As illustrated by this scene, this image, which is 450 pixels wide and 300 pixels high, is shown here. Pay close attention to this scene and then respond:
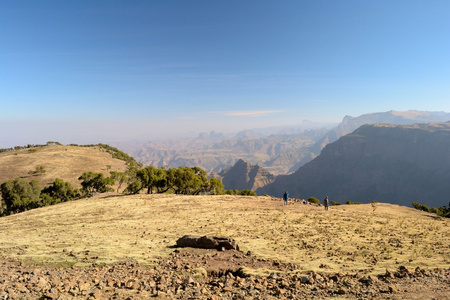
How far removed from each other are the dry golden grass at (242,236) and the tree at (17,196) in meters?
32.3

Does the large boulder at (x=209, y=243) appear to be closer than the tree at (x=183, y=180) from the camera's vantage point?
Yes

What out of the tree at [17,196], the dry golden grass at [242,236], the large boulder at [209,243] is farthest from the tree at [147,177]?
the large boulder at [209,243]

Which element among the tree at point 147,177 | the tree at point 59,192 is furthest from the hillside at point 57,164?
the tree at point 147,177

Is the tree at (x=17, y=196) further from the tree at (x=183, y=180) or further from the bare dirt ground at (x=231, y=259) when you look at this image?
the bare dirt ground at (x=231, y=259)

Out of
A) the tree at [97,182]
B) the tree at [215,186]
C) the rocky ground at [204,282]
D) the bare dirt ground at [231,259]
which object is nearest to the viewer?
the rocky ground at [204,282]

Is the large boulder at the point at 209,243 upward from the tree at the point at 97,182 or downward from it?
upward

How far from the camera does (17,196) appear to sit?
56344mm

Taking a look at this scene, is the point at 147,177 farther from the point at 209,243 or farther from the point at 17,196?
the point at 209,243

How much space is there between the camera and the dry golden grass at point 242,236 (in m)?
15.5

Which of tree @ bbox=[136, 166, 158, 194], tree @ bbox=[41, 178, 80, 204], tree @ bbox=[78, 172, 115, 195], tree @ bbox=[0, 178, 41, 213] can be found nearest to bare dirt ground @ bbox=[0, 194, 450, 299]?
tree @ bbox=[136, 166, 158, 194]

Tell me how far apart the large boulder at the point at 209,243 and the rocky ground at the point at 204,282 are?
2.72m

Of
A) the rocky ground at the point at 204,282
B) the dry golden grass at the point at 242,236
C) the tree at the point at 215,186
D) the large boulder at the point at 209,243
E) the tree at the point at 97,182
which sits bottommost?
the tree at the point at 215,186

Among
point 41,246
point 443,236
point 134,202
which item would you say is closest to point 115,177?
point 134,202

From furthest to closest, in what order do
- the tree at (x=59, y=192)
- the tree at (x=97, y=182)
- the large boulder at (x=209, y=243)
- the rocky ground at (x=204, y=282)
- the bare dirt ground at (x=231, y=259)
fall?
the tree at (x=97, y=182) < the tree at (x=59, y=192) < the large boulder at (x=209, y=243) < the bare dirt ground at (x=231, y=259) < the rocky ground at (x=204, y=282)
